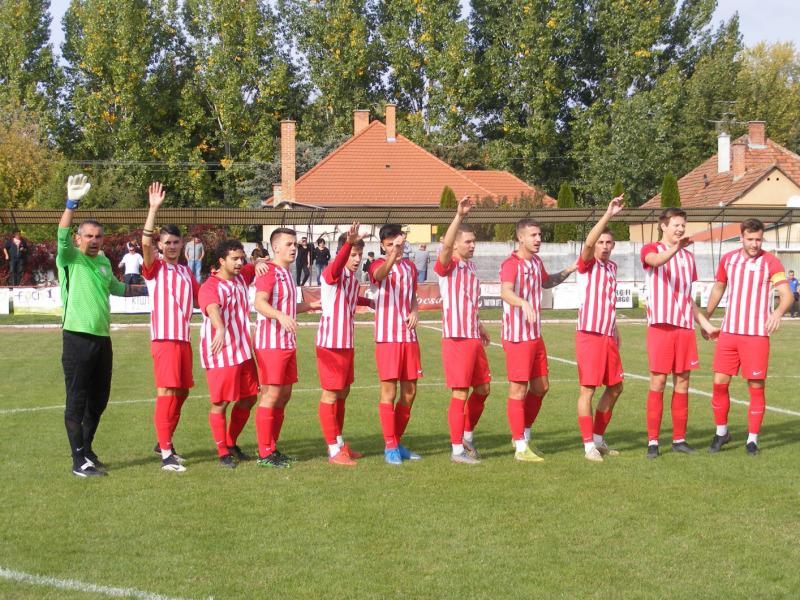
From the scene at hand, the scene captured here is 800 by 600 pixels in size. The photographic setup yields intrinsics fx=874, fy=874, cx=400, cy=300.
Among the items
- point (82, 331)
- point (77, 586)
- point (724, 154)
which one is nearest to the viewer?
point (77, 586)

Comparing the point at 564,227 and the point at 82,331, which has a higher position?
the point at 564,227

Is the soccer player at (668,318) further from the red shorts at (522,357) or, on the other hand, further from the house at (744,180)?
the house at (744,180)

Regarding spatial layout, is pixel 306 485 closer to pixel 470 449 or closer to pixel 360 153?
pixel 470 449

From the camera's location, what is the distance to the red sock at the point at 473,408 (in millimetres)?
8156

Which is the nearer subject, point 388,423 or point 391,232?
point 391,232

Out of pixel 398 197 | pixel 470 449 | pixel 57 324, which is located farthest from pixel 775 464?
pixel 398 197

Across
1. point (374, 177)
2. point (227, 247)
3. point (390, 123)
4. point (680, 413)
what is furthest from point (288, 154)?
point (680, 413)

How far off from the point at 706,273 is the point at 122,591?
94.5ft

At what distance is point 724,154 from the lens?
47.2 meters

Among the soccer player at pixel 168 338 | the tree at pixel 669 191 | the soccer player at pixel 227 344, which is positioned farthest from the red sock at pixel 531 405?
the tree at pixel 669 191

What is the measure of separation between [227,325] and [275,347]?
470 mm

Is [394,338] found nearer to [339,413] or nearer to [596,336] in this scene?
[339,413]

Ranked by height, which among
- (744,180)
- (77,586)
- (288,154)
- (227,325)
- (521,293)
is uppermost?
(288,154)

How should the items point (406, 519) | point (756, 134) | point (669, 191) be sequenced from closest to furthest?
point (406, 519)
point (669, 191)
point (756, 134)
